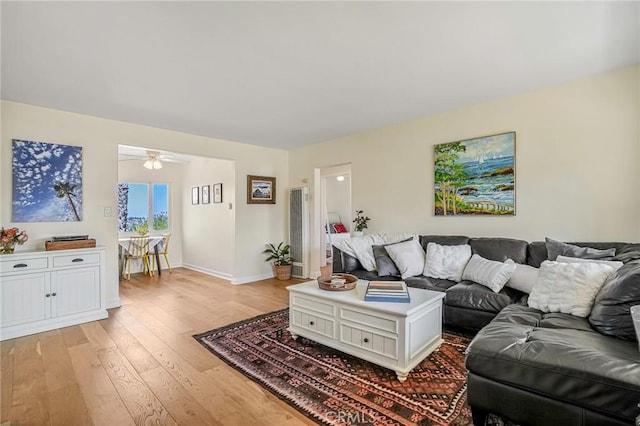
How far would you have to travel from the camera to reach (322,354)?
2469 mm

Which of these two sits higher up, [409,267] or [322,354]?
[409,267]

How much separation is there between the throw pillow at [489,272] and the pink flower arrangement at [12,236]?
4.55 m

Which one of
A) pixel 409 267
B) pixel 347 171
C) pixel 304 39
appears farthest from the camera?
pixel 347 171

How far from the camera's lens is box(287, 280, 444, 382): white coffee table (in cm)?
204

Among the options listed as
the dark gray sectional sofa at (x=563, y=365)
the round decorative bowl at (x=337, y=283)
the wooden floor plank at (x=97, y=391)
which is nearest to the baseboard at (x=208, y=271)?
the wooden floor plank at (x=97, y=391)

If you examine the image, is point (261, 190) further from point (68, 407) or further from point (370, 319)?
point (68, 407)

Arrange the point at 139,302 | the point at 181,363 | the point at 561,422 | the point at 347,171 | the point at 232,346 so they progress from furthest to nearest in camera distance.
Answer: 1. the point at 347,171
2. the point at 139,302
3. the point at 232,346
4. the point at 181,363
5. the point at 561,422

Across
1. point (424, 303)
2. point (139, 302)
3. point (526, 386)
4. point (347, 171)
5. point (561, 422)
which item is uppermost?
point (347, 171)

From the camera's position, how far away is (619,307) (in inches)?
64.5

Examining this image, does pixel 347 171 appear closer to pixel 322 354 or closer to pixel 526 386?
pixel 322 354

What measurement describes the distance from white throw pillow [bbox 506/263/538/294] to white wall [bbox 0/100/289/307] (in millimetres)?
3981

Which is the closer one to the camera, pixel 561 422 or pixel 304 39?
pixel 561 422

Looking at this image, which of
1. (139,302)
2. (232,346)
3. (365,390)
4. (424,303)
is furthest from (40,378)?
(424,303)

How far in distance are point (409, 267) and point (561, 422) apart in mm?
1960
